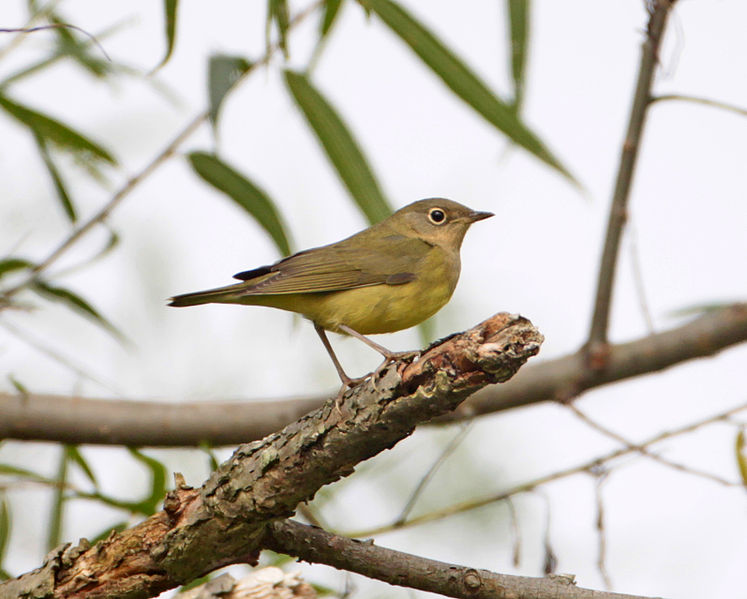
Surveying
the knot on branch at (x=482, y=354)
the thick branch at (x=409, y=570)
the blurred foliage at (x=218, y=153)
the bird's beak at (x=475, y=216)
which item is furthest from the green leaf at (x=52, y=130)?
the knot on branch at (x=482, y=354)

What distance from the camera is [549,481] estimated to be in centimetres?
445

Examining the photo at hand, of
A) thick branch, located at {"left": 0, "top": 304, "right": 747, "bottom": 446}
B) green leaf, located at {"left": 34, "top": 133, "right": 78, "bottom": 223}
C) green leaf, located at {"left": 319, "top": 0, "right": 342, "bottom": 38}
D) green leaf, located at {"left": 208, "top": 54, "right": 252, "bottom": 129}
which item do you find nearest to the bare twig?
thick branch, located at {"left": 0, "top": 304, "right": 747, "bottom": 446}

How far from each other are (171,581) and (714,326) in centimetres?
282

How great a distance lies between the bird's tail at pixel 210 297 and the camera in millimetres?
4551

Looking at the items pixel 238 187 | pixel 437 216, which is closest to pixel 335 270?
pixel 238 187

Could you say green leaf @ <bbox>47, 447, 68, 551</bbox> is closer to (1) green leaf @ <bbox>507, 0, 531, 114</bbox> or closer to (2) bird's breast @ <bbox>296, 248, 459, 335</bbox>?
(2) bird's breast @ <bbox>296, 248, 459, 335</bbox>

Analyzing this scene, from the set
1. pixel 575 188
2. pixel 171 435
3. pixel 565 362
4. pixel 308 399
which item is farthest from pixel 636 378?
pixel 171 435

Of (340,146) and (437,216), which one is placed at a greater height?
(437,216)

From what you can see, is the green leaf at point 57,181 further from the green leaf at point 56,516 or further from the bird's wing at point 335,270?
the green leaf at point 56,516

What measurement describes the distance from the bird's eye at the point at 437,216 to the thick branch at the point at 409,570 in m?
3.05

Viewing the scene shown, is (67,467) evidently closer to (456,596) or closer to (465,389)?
(456,596)

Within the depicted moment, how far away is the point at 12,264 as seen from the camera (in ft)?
15.6

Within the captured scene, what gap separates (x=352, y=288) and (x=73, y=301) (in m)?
1.30

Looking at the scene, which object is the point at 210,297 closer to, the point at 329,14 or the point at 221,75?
the point at 221,75
